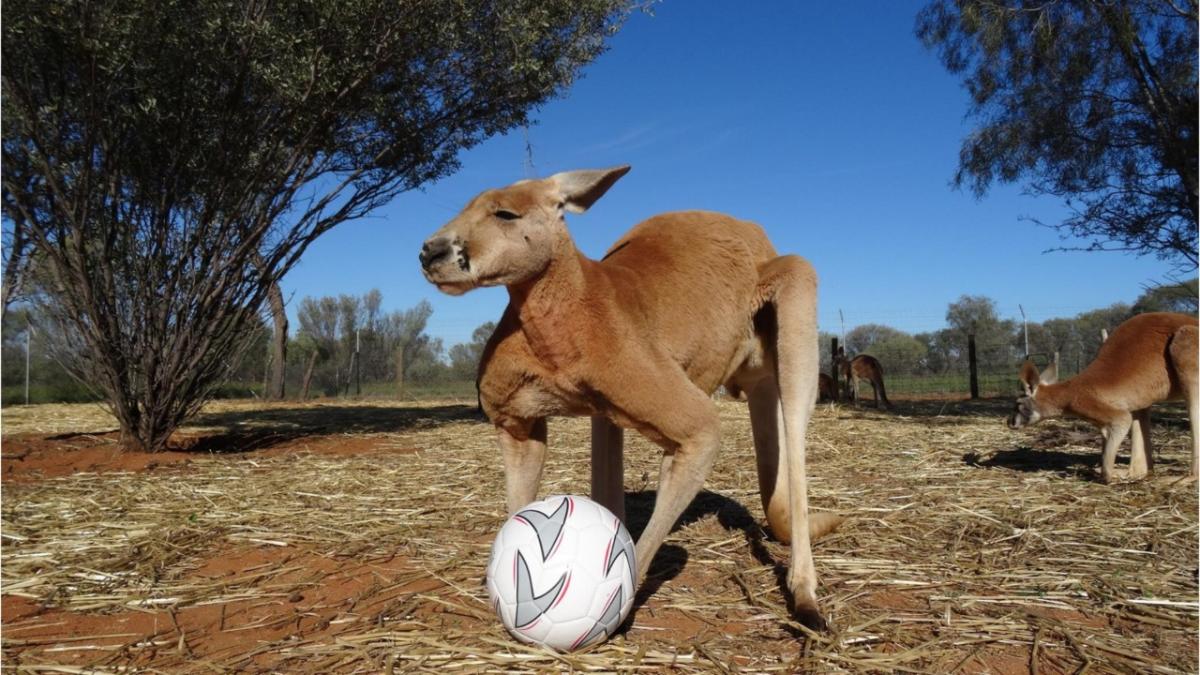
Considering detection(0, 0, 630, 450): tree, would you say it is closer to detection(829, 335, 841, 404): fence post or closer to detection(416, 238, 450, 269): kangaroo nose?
detection(416, 238, 450, 269): kangaroo nose

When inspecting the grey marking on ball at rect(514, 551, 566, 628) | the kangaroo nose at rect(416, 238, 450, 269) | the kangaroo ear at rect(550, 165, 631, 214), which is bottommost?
the grey marking on ball at rect(514, 551, 566, 628)

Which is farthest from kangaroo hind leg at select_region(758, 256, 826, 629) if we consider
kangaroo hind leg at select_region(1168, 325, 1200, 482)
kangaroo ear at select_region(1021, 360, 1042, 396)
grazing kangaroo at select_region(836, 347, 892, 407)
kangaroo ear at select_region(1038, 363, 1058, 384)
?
grazing kangaroo at select_region(836, 347, 892, 407)

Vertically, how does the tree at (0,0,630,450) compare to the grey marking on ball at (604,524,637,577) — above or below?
above

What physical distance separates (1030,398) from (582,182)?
5.57 metres

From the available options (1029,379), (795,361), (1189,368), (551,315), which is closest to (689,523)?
(795,361)

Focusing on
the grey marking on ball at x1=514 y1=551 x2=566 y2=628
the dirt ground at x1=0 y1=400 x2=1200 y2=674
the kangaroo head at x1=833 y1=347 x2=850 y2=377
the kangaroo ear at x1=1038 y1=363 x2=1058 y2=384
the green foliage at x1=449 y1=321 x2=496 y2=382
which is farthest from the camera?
the green foliage at x1=449 y1=321 x2=496 y2=382

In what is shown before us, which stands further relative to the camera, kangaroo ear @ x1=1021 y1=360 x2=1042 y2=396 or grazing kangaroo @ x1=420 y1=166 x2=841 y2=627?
kangaroo ear @ x1=1021 y1=360 x2=1042 y2=396

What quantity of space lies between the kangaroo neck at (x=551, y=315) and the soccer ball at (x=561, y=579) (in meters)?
0.59

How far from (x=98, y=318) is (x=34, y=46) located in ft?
8.78

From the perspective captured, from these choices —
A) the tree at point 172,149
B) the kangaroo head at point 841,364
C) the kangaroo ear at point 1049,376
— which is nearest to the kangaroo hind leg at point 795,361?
the kangaroo ear at point 1049,376

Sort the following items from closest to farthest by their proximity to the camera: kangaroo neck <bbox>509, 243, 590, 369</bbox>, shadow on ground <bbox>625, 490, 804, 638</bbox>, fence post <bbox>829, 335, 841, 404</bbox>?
1. kangaroo neck <bbox>509, 243, 590, 369</bbox>
2. shadow on ground <bbox>625, 490, 804, 638</bbox>
3. fence post <bbox>829, 335, 841, 404</bbox>

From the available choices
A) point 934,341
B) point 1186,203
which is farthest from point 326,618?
point 934,341

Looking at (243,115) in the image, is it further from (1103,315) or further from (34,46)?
(1103,315)

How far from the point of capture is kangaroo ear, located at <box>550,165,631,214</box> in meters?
2.88
